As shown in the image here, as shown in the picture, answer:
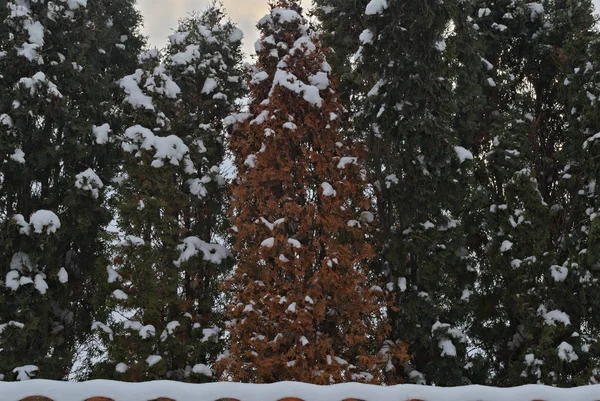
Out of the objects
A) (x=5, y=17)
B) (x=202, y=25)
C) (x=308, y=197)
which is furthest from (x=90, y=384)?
(x=202, y=25)

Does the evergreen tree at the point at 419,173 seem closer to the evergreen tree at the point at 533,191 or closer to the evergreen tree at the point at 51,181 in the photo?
the evergreen tree at the point at 533,191

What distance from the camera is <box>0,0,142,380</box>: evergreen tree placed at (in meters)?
10.4

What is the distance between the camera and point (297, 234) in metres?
9.41

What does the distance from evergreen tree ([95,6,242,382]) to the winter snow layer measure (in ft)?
21.4

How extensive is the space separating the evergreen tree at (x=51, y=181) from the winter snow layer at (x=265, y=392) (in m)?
6.90

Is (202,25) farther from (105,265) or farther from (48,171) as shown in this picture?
(105,265)

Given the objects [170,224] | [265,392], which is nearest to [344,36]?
[170,224]

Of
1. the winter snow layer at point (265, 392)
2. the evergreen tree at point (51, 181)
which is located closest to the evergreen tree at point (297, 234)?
the evergreen tree at point (51, 181)

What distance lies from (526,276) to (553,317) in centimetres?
86

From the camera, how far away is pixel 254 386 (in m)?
3.74

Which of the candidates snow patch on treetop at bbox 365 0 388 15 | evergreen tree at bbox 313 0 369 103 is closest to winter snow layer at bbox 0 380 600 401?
snow patch on treetop at bbox 365 0 388 15

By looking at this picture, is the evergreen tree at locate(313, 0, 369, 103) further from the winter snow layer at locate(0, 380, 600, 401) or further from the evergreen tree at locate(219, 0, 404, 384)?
the winter snow layer at locate(0, 380, 600, 401)

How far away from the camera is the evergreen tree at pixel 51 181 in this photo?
10.4 meters

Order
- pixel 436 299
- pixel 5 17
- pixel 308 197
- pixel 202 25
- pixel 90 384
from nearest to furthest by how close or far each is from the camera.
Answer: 1. pixel 90 384
2. pixel 308 197
3. pixel 436 299
4. pixel 5 17
5. pixel 202 25
